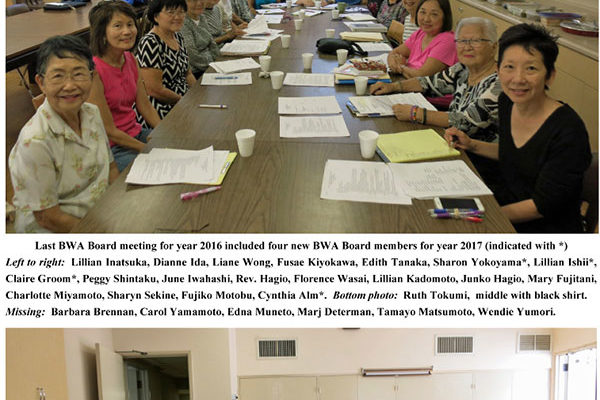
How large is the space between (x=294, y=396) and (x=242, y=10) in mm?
3722

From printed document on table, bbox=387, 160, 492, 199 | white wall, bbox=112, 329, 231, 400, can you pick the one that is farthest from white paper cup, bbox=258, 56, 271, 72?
white wall, bbox=112, 329, 231, 400

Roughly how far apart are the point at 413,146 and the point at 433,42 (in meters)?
1.18

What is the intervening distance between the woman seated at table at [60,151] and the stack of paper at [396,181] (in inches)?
29.7

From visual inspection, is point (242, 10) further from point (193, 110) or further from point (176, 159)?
point (176, 159)

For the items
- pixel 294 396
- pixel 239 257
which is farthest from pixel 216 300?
→ pixel 294 396

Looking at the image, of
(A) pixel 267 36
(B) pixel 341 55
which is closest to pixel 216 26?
(A) pixel 267 36

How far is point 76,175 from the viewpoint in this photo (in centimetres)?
167

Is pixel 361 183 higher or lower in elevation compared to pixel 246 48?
lower

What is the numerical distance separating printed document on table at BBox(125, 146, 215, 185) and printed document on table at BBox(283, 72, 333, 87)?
0.94 metres

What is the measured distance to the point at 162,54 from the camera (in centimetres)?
267

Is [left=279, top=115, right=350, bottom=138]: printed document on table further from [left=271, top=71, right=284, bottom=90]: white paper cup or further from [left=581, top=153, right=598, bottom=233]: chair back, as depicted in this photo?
[left=581, top=153, right=598, bottom=233]: chair back

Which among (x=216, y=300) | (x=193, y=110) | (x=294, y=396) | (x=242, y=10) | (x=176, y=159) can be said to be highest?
(x=242, y=10)

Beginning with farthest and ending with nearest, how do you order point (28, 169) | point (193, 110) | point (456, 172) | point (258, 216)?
point (193, 110) → point (456, 172) → point (28, 169) → point (258, 216)

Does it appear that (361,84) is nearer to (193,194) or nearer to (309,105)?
(309,105)
